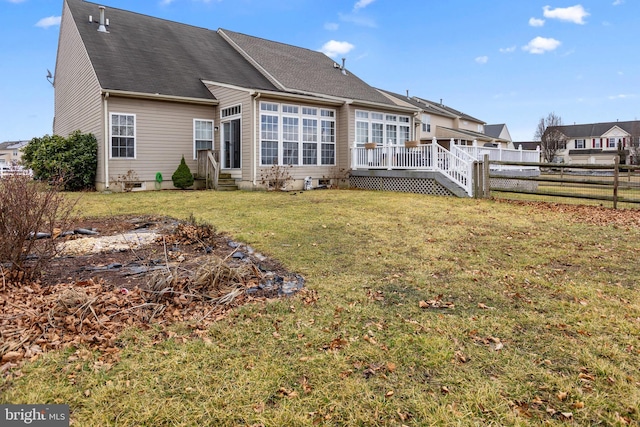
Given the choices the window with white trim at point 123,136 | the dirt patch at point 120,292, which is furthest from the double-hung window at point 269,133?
the dirt patch at point 120,292

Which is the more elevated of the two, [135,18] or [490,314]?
[135,18]

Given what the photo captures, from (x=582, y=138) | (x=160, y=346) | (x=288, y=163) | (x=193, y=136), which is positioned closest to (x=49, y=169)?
(x=193, y=136)

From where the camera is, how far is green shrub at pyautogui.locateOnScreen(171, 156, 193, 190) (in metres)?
14.5

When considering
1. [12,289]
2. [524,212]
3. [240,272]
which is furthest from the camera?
[524,212]

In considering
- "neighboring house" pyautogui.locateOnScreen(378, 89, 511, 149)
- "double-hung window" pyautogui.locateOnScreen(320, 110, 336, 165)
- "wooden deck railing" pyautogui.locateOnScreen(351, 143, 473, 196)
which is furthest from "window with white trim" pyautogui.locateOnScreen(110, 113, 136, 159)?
"neighboring house" pyautogui.locateOnScreen(378, 89, 511, 149)

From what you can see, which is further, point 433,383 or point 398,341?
point 398,341

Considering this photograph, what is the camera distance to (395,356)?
2.77 meters

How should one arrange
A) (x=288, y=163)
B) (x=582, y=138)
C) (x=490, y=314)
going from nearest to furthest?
(x=490, y=314)
(x=288, y=163)
(x=582, y=138)

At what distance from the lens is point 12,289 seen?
12.4ft

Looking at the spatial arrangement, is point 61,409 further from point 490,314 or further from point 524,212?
point 524,212

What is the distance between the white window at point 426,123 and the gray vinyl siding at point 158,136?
24453 mm

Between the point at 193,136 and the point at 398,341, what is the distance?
14.3m

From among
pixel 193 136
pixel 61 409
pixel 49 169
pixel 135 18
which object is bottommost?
pixel 61 409

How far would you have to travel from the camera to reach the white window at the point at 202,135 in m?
15.5
